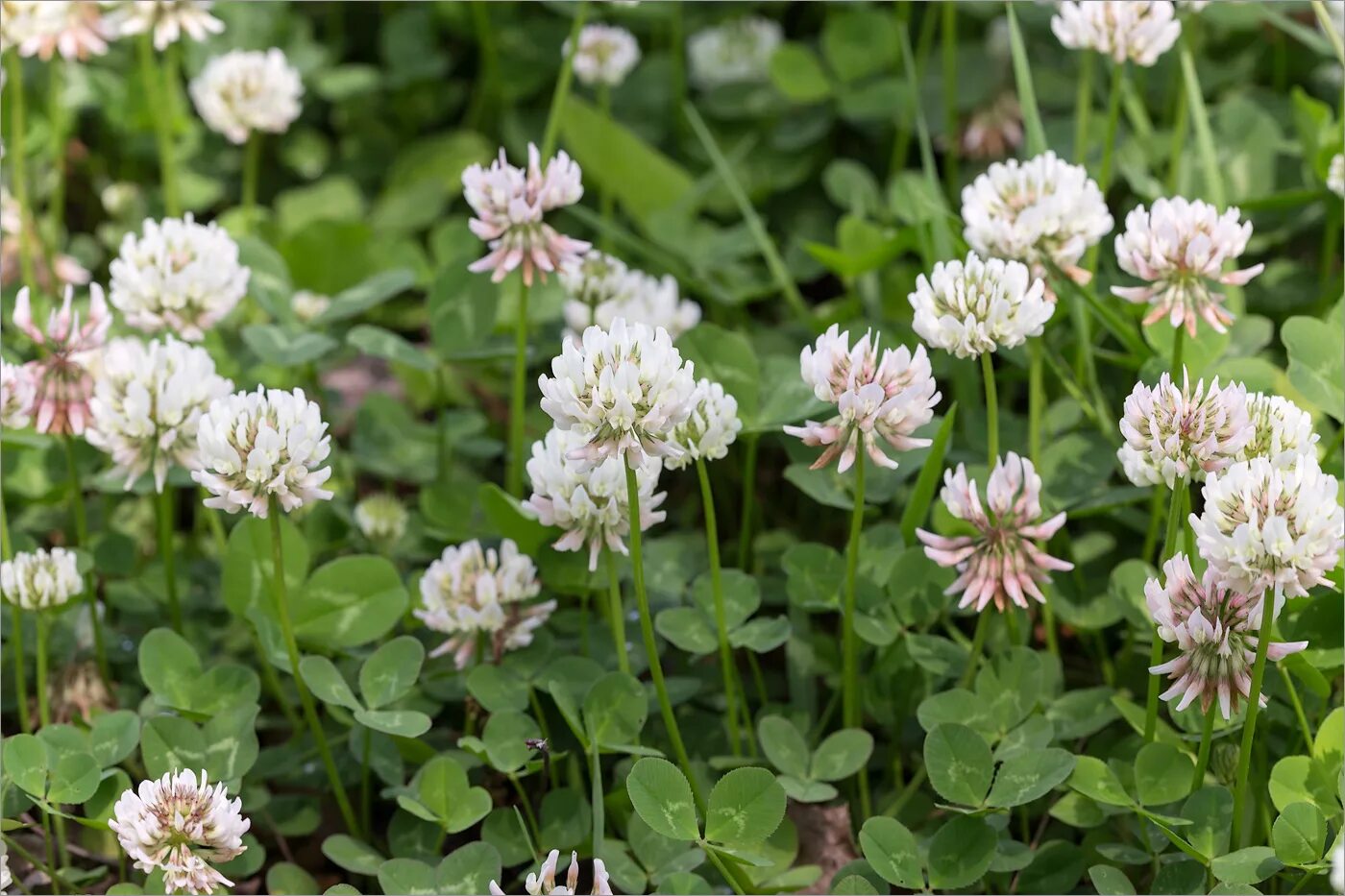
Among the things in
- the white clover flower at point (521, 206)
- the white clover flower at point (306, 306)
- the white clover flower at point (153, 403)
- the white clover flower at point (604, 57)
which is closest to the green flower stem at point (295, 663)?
the white clover flower at point (153, 403)

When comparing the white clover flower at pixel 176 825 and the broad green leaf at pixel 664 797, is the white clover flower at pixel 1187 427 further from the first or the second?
the white clover flower at pixel 176 825

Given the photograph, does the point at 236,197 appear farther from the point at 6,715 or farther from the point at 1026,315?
the point at 1026,315

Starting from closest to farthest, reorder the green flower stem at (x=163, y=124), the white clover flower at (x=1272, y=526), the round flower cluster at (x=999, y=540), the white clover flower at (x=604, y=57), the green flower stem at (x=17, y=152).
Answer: the white clover flower at (x=1272, y=526) → the round flower cluster at (x=999, y=540) → the green flower stem at (x=17, y=152) → the green flower stem at (x=163, y=124) → the white clover flower at (x=604, y=57)

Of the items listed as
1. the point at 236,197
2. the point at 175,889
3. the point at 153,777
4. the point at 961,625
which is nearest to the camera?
the point at 175,889

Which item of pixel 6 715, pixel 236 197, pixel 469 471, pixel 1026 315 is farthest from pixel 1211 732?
pixel 236 197

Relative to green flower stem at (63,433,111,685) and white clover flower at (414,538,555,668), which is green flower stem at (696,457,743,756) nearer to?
white clover flower at (414,538,555,668)

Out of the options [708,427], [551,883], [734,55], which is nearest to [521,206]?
[708,427]

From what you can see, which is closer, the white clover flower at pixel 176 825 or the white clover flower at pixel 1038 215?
the white clover flower at pixel 176 825
